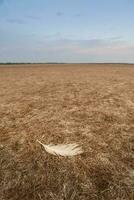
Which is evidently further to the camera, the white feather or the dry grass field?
the white feather

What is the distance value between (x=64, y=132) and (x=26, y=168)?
2.99 metres

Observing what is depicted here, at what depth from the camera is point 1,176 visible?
862 centimetres

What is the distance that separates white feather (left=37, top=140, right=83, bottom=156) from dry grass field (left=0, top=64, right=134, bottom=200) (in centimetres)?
18

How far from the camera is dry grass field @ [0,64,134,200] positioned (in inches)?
312

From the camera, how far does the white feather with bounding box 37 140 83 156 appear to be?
9770 millimetres

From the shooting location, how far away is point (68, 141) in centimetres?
1089

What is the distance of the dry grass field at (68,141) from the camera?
7.93 m

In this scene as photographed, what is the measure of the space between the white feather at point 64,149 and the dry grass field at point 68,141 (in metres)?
0.18

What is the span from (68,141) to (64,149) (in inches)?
33.7

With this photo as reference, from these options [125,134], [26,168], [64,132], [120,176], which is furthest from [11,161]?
[125,134]

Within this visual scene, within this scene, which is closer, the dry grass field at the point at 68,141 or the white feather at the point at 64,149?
the dry grass field at the point at 68,141

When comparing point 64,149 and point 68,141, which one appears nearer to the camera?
point 64,149

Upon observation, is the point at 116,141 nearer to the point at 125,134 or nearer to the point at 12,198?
the point at 125,134

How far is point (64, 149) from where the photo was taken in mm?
10062
